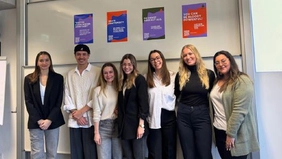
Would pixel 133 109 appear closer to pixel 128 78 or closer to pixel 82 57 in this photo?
pixel 128 78

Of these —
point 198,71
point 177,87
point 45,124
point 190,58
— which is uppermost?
point 190,58

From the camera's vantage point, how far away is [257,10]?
7.59 ft

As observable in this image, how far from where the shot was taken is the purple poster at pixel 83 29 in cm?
272

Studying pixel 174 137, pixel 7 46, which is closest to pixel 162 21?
pixel 174 137

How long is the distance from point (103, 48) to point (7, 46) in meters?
1.37

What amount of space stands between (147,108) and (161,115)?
17 cm

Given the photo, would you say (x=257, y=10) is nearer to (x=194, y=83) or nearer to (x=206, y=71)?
(x=206, y=71)

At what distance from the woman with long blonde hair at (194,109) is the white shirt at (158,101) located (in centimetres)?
9

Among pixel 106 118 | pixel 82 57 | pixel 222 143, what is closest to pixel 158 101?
pixel 106 118

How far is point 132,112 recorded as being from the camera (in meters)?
2.16

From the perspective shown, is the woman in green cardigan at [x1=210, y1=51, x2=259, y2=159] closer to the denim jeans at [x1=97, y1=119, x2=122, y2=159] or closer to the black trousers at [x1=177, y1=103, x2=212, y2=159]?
the black trousers at [x1=177, y1=103, x2=212, y2=159]

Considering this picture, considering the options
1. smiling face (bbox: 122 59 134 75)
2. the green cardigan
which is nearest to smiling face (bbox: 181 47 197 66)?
the green cardigan

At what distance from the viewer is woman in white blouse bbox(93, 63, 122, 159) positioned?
7.46 feet

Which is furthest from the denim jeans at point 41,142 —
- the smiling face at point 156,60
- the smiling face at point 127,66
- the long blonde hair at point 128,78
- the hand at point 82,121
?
the smiling face at point 156,60
